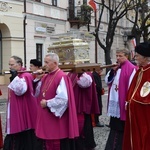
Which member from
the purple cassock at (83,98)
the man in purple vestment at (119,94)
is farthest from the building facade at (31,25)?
the man in purple vestment at (119,94)

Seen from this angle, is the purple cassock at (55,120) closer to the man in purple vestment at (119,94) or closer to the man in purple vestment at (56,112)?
the man in purple vestment at (56,112)

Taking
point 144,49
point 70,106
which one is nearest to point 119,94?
point 70,106

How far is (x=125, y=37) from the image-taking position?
3694cm

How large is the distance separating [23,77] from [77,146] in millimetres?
1597

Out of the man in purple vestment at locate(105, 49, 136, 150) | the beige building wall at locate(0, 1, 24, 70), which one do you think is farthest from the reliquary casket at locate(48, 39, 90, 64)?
the beige building wall at locate(0, 1, 24, 70)

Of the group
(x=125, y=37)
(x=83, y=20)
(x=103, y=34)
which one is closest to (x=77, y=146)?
(x=83, y=20)

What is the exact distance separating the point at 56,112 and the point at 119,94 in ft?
4.39

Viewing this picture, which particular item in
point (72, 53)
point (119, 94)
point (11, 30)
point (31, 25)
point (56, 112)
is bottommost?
point (56, 112)

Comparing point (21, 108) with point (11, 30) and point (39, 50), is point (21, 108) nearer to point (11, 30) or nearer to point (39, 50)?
point (11, 30)

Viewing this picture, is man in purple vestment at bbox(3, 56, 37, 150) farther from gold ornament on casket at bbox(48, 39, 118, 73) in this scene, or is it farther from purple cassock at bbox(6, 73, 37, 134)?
gold ornament on casket at bbox(48, 39, 118, 73)

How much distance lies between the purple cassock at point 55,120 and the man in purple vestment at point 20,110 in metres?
0.78

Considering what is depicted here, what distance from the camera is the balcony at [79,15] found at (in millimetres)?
27348

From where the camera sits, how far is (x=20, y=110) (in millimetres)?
6250

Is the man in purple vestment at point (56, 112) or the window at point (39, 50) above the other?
the window at point (39, 50)
